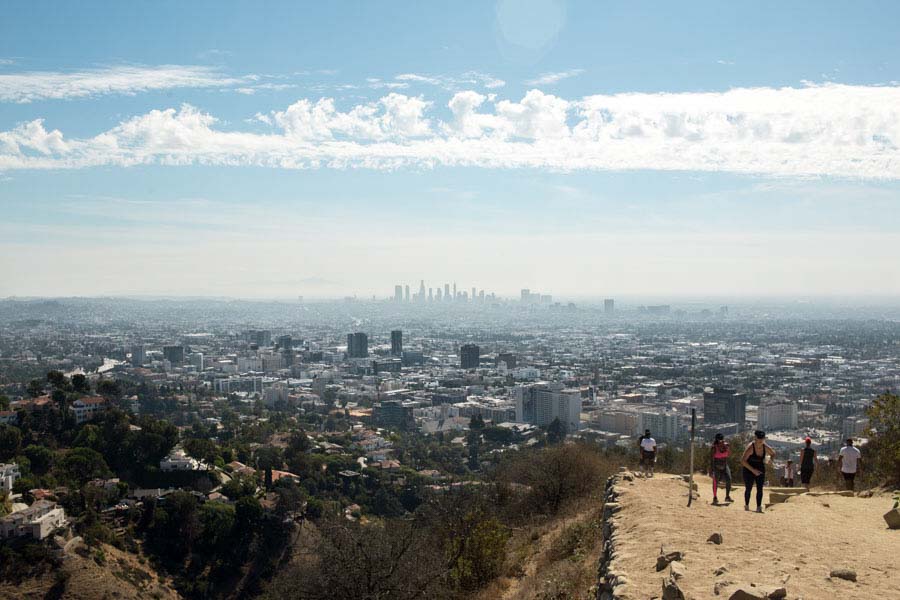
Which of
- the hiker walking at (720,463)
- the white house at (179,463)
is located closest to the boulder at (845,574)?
the hiker walking at (720,463)

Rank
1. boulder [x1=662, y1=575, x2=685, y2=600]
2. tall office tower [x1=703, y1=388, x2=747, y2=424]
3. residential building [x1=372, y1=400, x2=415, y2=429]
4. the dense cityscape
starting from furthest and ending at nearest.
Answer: residential building [x1=372, y1=400, x2=415, y2=429]
tall office tower [x1=703, y1=388, x2=747, y2=424]
the dense cityscape
boulder [x1=662, y1=575, x2=685, y2=600]

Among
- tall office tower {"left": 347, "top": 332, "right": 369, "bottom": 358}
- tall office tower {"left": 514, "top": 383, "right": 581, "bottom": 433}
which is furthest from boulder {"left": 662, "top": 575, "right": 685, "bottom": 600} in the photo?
tall office tower {"left": 347, "top": 332, "right": 369, "bottom": 358}

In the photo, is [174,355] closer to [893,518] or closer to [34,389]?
[34,389]

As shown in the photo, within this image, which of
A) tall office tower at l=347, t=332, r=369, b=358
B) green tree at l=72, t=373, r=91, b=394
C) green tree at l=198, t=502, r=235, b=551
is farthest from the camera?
tall office tower at l=347, t=332, r=369, b=358

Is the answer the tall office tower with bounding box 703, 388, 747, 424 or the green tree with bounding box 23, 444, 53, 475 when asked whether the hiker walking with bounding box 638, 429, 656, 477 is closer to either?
the green tree with bounding box 23, 444, 53, 475

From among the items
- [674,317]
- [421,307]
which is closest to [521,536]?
[674,317]
